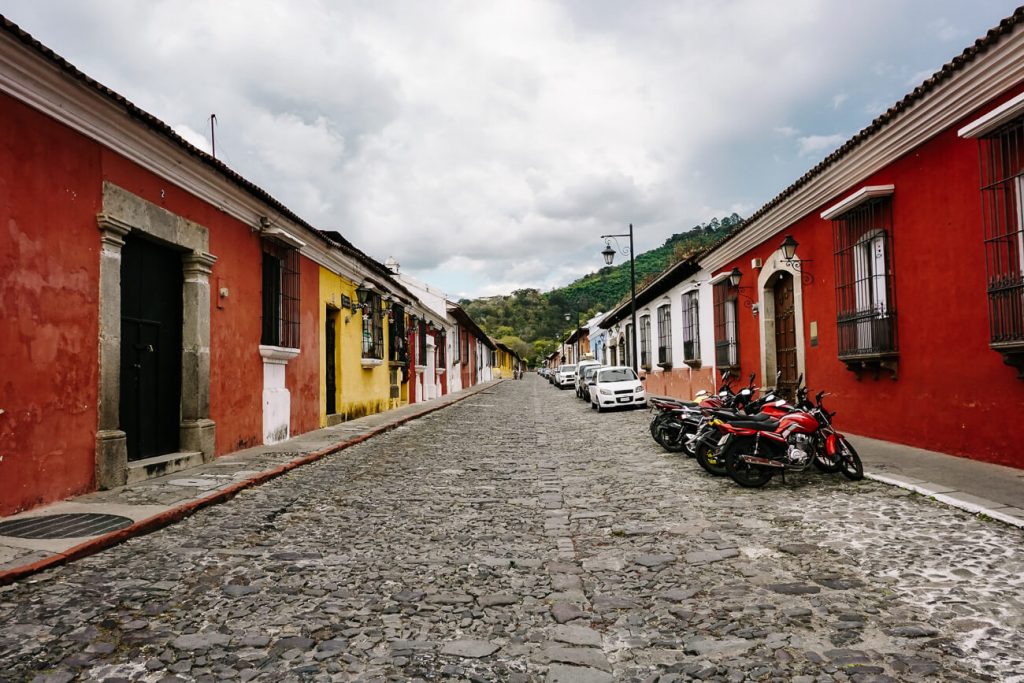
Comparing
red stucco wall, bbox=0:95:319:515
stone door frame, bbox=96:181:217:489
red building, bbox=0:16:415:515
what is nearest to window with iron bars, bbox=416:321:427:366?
red building, bbox=0:16:415:515

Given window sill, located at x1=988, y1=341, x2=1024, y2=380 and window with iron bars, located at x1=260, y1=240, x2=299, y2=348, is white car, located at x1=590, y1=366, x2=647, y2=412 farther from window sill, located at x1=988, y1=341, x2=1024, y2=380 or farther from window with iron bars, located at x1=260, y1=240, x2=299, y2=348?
window sill, located at x1=988, y1=341, x2=1024, y2=380

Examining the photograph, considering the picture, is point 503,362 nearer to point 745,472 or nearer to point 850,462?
point 745,472

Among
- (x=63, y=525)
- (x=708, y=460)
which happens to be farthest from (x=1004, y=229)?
(x=63, y=525)

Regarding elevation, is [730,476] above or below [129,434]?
below

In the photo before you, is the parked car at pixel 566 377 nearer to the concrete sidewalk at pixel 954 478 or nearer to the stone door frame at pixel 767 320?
the stone door frame at pixel 767 320

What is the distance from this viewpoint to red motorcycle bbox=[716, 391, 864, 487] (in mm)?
6500

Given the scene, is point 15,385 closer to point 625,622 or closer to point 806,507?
point 625,622

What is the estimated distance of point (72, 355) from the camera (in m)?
5.97

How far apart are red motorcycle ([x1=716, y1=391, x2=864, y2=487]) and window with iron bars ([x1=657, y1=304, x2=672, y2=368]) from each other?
14744 mm

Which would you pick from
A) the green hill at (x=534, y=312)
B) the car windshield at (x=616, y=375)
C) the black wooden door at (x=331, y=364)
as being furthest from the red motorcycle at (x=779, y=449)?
the green hill at (x=534, y=312)

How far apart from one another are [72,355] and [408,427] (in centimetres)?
831

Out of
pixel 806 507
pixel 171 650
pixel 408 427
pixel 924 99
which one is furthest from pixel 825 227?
pixel 171 650

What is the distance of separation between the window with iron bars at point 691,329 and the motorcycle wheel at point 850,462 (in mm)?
11318

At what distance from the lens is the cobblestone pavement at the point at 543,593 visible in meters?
2.79
